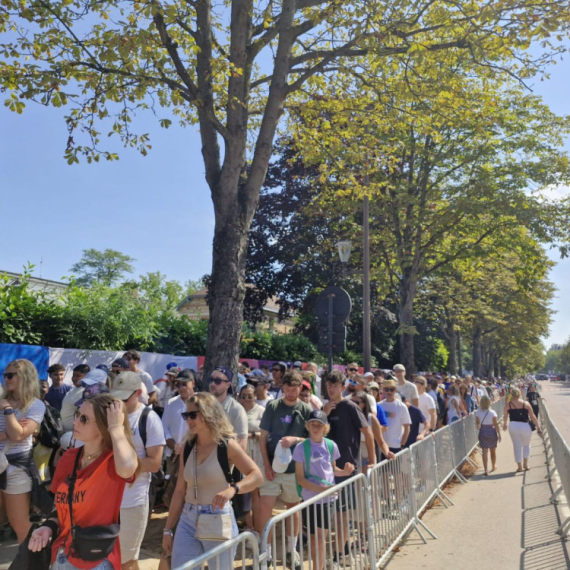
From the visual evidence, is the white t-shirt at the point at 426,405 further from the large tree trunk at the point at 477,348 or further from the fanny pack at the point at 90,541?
the large tree trunk at the point at 477,348

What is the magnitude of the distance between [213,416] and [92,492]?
110cm

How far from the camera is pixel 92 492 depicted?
305cm

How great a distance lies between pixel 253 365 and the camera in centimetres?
1700

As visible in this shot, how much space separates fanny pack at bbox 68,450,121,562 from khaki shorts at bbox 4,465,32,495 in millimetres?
2121

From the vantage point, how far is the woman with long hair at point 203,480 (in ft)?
12.8

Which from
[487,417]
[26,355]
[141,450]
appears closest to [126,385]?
[141,450]

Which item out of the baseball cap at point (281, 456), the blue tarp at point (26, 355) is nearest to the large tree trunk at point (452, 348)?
the blue tarp at point (26, 355)

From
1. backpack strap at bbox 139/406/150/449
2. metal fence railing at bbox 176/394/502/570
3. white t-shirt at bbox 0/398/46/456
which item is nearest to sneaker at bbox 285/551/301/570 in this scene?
metal fence railing at bbox 176/394/502/570

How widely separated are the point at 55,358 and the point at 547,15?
8.87 meters

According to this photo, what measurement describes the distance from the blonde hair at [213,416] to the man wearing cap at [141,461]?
1.80ft

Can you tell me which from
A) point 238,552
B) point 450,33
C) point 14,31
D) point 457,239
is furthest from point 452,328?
point 238,552

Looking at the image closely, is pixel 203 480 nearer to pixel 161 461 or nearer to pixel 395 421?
pixel 161 461

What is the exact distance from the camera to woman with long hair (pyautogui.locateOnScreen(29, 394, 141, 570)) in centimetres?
300

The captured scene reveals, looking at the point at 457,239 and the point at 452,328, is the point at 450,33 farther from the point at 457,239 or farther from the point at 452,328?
the point at 452,328
